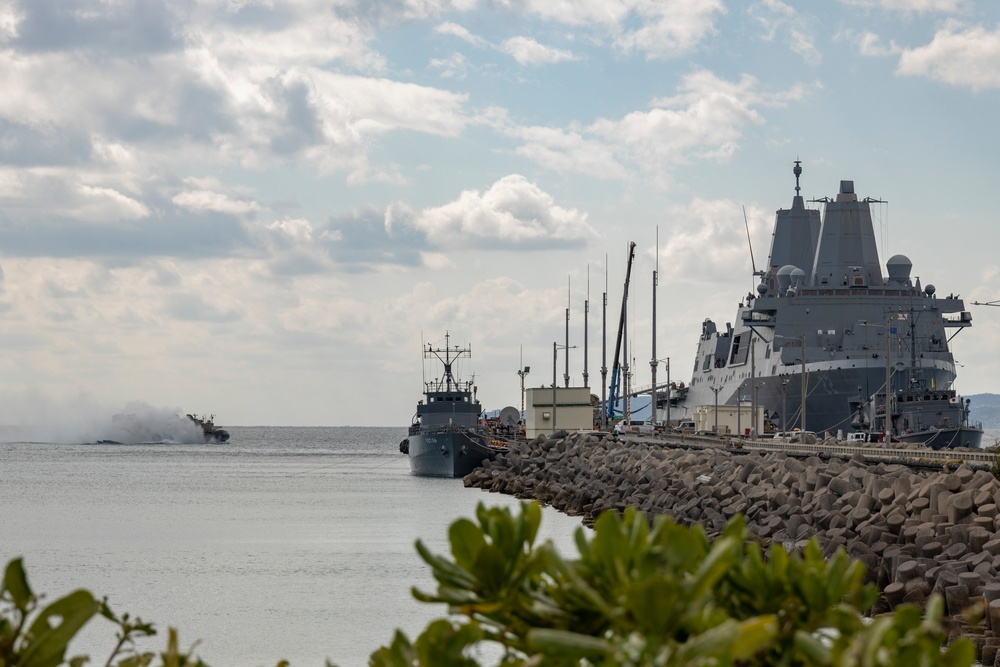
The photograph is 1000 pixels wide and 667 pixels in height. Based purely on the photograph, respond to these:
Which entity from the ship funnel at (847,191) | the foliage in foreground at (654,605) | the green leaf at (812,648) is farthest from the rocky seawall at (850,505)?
the ship funnel at (847,191)

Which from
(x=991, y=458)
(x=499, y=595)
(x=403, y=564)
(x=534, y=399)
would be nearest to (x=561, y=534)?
(x=403, y=564)

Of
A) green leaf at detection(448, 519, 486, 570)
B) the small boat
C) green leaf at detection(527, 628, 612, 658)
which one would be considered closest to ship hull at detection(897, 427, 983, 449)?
the small boat

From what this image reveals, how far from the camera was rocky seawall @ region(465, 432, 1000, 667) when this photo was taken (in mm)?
21969

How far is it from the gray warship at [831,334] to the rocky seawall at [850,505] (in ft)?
56.5

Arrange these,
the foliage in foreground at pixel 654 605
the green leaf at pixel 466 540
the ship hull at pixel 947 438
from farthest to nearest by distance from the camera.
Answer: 1. the ship hull at pixel 947 438
2. the green leaf at pixel 466 540
3. the foliage in foreground at pixel 654 605

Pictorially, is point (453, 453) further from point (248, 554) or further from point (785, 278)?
point (248, 554)

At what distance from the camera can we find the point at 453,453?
271ft

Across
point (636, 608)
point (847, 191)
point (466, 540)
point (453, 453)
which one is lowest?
point (453, 453)

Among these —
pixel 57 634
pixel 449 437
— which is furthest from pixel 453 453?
pixel 57 634

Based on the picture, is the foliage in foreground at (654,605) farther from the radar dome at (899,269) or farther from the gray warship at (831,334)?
the radar dome at (899,269)

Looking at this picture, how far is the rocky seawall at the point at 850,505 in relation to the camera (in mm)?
21969

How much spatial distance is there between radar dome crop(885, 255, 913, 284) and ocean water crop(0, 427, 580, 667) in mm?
30488

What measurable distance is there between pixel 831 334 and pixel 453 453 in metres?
23.6

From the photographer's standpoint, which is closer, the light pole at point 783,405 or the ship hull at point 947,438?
the ship hull at point 947,438
